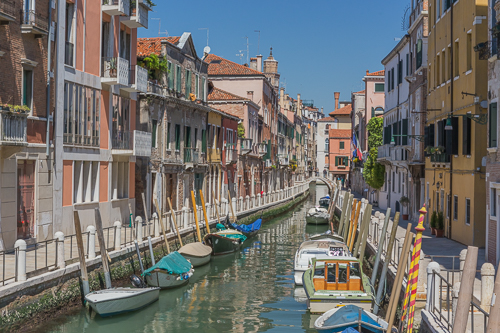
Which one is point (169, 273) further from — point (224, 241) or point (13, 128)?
point (224, 241)

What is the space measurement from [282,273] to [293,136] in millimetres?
53248

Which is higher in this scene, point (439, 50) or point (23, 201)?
point (439, 50)

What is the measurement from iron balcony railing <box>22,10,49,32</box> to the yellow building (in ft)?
39.7

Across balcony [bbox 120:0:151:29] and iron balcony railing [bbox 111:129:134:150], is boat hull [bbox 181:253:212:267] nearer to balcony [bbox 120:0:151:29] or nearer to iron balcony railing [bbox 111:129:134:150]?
iron balcony railing [bbox 111:129:134:150]

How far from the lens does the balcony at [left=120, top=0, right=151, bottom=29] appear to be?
23.4 meters

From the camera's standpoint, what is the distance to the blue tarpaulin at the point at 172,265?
17047 mm

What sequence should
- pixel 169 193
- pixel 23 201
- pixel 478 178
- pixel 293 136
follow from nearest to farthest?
pixel 23 201 → pixel 478 178 → pixel 169 193 → pixel 293 136

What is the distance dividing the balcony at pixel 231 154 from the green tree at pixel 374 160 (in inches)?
342

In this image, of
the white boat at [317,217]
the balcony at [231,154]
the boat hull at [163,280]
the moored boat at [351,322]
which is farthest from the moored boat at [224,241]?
the white boat at [317,217]

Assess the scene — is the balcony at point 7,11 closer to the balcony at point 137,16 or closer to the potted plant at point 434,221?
the balcony at point 137,16

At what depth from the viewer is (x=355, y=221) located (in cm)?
2445

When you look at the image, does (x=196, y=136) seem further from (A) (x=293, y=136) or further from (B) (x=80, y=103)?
(A) (x=293, y=136)

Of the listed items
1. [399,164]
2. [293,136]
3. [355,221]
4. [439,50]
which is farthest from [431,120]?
[293,136]

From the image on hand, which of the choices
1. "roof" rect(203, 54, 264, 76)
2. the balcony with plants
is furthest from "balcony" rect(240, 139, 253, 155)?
the balcony with plants
